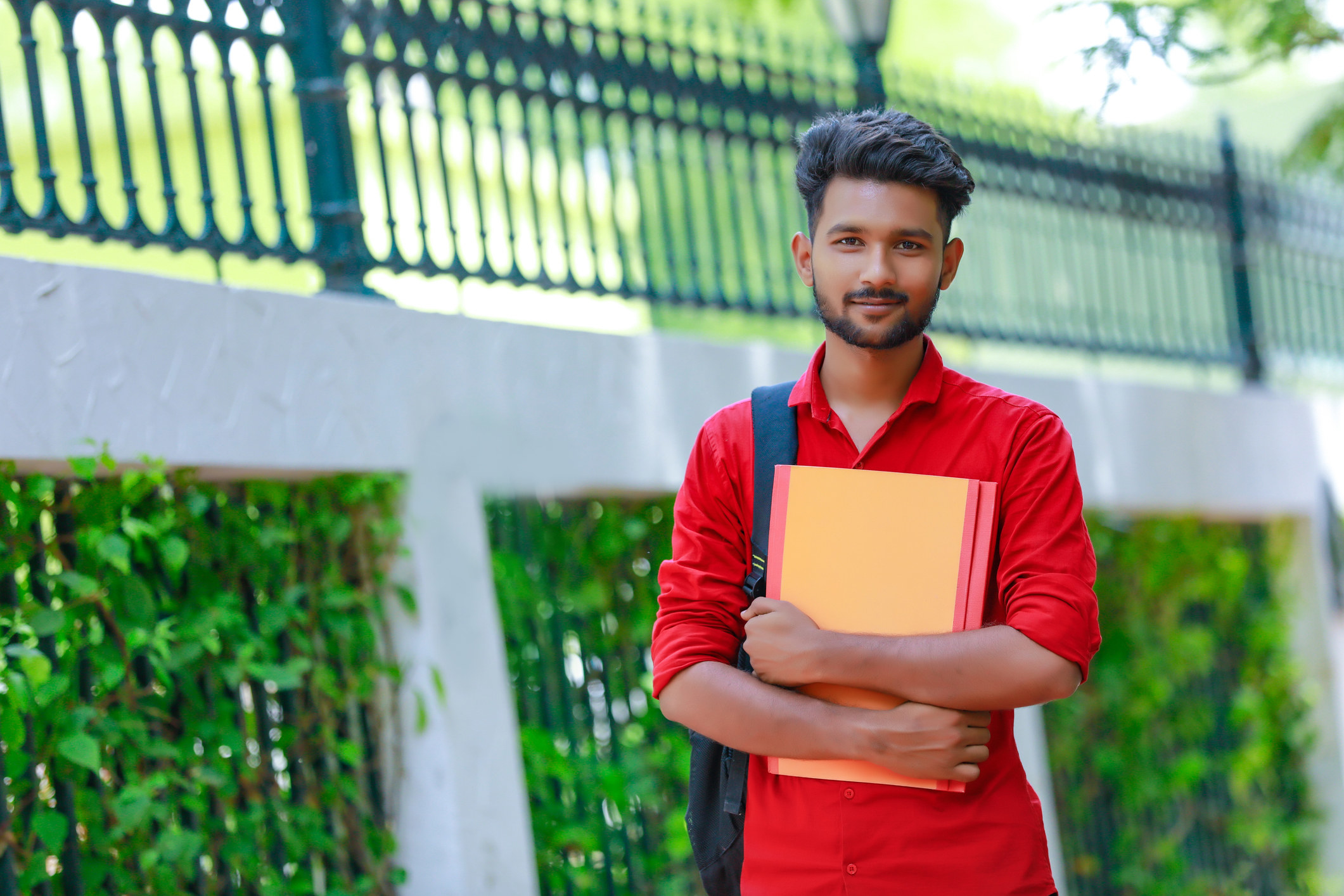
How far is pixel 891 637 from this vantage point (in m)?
1.98

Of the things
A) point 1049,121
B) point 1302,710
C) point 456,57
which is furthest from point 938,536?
point 1302,710

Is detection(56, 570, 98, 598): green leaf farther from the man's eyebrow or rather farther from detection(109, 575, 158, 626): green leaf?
Answer: the man's eyebrow

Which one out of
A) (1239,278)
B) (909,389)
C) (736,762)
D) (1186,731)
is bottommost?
(1186,731)

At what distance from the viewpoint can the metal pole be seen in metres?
5.28

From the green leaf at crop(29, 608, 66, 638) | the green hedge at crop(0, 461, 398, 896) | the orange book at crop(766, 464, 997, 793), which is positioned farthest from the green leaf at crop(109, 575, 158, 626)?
the orange book at crop(766, 464, 997, 793)

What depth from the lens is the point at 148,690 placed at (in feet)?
10.0

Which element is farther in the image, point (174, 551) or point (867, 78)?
point (867, 78)

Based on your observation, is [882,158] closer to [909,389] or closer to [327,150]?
[909,389]

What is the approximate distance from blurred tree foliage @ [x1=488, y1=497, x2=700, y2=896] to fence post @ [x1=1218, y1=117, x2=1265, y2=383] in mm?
4069

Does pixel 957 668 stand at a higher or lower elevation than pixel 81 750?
higher

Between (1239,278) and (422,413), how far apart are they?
5.01 meters

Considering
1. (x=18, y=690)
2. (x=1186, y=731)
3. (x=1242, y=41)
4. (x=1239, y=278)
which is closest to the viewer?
(x=18, y=690)

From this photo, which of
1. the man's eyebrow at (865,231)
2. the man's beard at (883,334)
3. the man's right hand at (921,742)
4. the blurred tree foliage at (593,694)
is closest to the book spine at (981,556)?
the man's right hand at (921,742)

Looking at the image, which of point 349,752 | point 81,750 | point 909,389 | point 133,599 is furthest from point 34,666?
point 909,389
